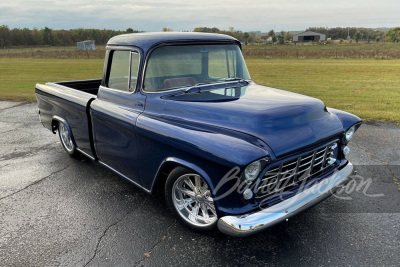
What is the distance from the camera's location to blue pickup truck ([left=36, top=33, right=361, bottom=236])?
2.52m

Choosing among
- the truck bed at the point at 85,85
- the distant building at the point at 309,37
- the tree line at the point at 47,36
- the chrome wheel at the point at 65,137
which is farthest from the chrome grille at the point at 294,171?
the distant building at the point at 309,37

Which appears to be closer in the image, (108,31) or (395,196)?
(395,196)

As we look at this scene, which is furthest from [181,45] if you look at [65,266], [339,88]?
[339,88]

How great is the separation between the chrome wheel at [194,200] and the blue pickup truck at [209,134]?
0.4 inches

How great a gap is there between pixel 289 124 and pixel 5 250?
2.90 metres

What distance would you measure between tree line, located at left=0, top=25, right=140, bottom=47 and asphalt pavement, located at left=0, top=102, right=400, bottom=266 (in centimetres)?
10097

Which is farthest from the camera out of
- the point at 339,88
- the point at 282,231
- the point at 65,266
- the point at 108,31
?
the point at 108,31

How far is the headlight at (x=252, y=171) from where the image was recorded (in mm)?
2461

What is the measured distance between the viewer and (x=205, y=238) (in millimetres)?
2971

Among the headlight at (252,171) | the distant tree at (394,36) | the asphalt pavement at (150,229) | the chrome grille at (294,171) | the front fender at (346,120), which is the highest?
the distant tree at (394,36)

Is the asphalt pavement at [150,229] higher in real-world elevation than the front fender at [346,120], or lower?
lower

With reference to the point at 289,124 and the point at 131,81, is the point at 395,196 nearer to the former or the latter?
the point at 289,124

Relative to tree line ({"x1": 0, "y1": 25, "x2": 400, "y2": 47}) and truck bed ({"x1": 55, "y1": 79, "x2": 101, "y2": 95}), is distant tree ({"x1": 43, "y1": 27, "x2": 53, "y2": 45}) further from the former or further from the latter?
truck bed ({"x1": 55, "y1": 79, "x2": 101, "y2": 95})

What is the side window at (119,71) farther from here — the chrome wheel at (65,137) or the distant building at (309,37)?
the distant building at (309,37)
